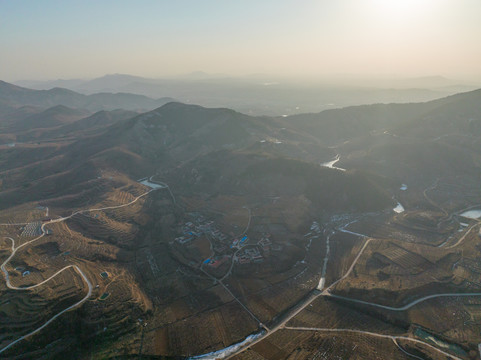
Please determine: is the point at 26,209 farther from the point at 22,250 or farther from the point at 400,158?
the point at 400,158

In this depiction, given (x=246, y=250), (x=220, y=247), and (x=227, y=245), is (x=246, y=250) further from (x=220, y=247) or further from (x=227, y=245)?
(x=220, y=247)

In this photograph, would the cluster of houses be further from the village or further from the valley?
the valley

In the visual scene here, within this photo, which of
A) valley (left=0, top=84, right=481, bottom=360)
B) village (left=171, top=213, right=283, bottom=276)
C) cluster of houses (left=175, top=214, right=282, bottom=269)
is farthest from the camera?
cluster of houses (left=175, top=214, right=282, bottom=269)

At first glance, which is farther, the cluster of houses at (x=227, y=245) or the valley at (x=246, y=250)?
the cluster of houses at (x=227, y=245)

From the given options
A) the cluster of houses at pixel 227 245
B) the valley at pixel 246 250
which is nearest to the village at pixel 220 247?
the cluster of houses at pixel 227 245

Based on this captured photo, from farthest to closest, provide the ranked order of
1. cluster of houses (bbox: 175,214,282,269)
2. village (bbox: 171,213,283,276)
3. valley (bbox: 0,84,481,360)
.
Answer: cluster of houses (bbox: 175,214,282,269) → village (bbox: 171,213,283,276) → valley (bbox: 0,84,481,360)

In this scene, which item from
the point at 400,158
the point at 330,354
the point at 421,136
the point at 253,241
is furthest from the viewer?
the point at 421,136

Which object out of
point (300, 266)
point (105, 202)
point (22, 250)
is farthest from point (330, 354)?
point (105, 202)

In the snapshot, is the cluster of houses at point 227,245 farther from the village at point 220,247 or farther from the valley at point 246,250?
the valley at point 246,250

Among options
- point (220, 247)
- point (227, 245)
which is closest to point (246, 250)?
point (227, 245)

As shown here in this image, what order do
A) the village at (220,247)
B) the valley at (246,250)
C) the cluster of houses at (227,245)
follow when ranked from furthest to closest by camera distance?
the cluster of houses at (227,245) < the village at (220,247) < the valley at (246,250)

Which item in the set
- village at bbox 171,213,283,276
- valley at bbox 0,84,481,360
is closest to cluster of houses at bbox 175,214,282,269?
village at bbox 171,213,283,276
